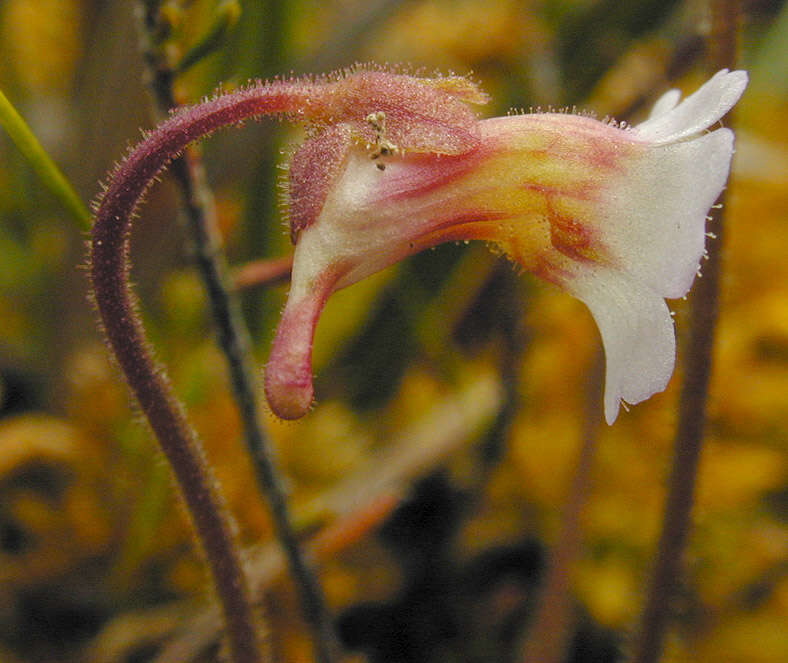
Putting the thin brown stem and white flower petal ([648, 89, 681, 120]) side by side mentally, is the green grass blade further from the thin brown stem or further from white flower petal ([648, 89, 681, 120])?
the thin brown stem

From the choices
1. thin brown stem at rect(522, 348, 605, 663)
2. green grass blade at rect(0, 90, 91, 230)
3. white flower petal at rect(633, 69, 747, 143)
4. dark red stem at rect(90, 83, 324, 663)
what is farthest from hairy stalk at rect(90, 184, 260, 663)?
thin brown stem at rect(522, 348, 605, 663)

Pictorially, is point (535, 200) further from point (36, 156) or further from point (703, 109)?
point (36, 156)

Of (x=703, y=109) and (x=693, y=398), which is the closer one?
(x=703, y=109)

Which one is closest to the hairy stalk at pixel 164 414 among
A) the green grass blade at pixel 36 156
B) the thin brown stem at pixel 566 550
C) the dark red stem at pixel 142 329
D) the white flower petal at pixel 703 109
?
the dark red stem at pixel 142 329

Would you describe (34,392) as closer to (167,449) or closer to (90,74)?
(90,74)

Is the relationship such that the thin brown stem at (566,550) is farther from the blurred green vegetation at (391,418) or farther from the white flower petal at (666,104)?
the white flower petal at (666,104)

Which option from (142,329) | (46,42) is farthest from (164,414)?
(46,42)

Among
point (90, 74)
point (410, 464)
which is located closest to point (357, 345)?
point (410, 464)
